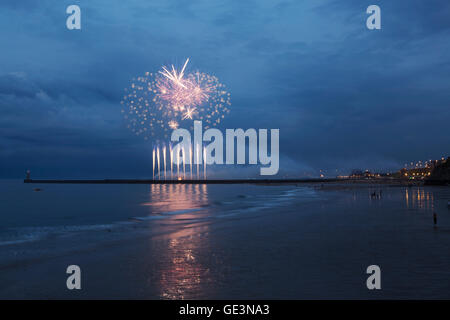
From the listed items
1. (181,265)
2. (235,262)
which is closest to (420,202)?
(235,262)

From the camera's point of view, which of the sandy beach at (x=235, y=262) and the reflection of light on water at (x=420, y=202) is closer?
the sandy beach at (x=235, y=262)

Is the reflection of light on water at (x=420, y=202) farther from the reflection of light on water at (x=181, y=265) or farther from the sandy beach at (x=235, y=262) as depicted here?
the reflection of light on water at (x=181, y=265)

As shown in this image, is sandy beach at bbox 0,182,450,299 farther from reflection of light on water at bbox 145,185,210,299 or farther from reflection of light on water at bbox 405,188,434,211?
reflection of light on water at bbox 405,188,434,211

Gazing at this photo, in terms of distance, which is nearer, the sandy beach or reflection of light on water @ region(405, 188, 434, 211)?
the sandy beach

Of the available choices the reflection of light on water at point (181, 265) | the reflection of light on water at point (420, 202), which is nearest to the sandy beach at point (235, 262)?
the reflection of light on water at point (181, 265)

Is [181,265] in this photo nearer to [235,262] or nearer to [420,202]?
[235,262]

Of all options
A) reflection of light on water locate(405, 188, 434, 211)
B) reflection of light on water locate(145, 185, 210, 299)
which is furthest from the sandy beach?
reflection of light on water locate(405, 188, 434, 211)

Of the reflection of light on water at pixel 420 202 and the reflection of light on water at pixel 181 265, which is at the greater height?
the reflection of light on water at pixel 181 265

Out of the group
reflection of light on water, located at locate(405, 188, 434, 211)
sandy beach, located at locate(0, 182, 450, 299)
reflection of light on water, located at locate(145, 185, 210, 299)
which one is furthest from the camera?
reflection of light on water, located at locate(405, 188, 434, 211)
